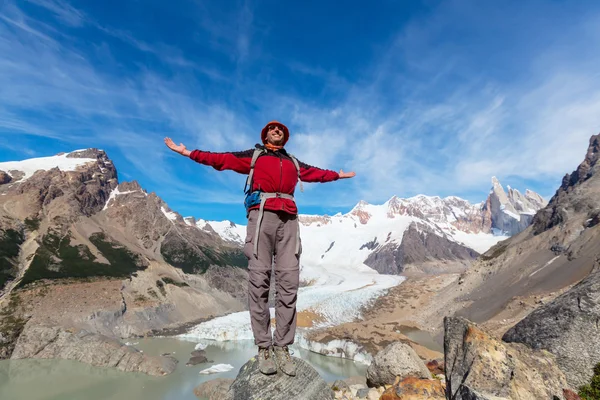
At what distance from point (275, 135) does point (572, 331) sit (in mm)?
7533

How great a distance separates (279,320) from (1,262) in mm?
83461

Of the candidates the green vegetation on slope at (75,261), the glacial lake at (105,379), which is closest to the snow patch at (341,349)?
the glacial lake at (105,379)

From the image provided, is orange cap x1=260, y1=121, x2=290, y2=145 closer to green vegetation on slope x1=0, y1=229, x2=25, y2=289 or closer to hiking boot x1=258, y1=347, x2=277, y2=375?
hiking boot x1=258, y1=347, x2=277, y2=375

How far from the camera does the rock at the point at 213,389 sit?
2798cm

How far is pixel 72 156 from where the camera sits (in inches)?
5536

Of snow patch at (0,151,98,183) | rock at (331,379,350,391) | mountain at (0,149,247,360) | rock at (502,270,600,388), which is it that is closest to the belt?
rock at (502,270,600,388)

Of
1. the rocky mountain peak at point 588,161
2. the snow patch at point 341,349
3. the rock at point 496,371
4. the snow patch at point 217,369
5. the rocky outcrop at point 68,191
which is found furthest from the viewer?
the rocky mountain peak at point 588,161

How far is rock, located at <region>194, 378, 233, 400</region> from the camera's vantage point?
2798 centimetres

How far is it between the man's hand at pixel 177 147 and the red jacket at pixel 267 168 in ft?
0.43

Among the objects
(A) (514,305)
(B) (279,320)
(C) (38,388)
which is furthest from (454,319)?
(C) (38,388)

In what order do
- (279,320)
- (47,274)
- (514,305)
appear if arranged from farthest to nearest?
(47,274) → (514,305) → (279,320)

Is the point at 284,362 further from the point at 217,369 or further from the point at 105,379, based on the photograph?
the point at 105,379

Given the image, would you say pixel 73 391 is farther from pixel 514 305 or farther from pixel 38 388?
pixel 514 305

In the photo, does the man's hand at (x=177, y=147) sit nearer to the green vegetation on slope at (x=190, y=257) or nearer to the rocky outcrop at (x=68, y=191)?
the green vegetation on slope at (x=190, y=257)
